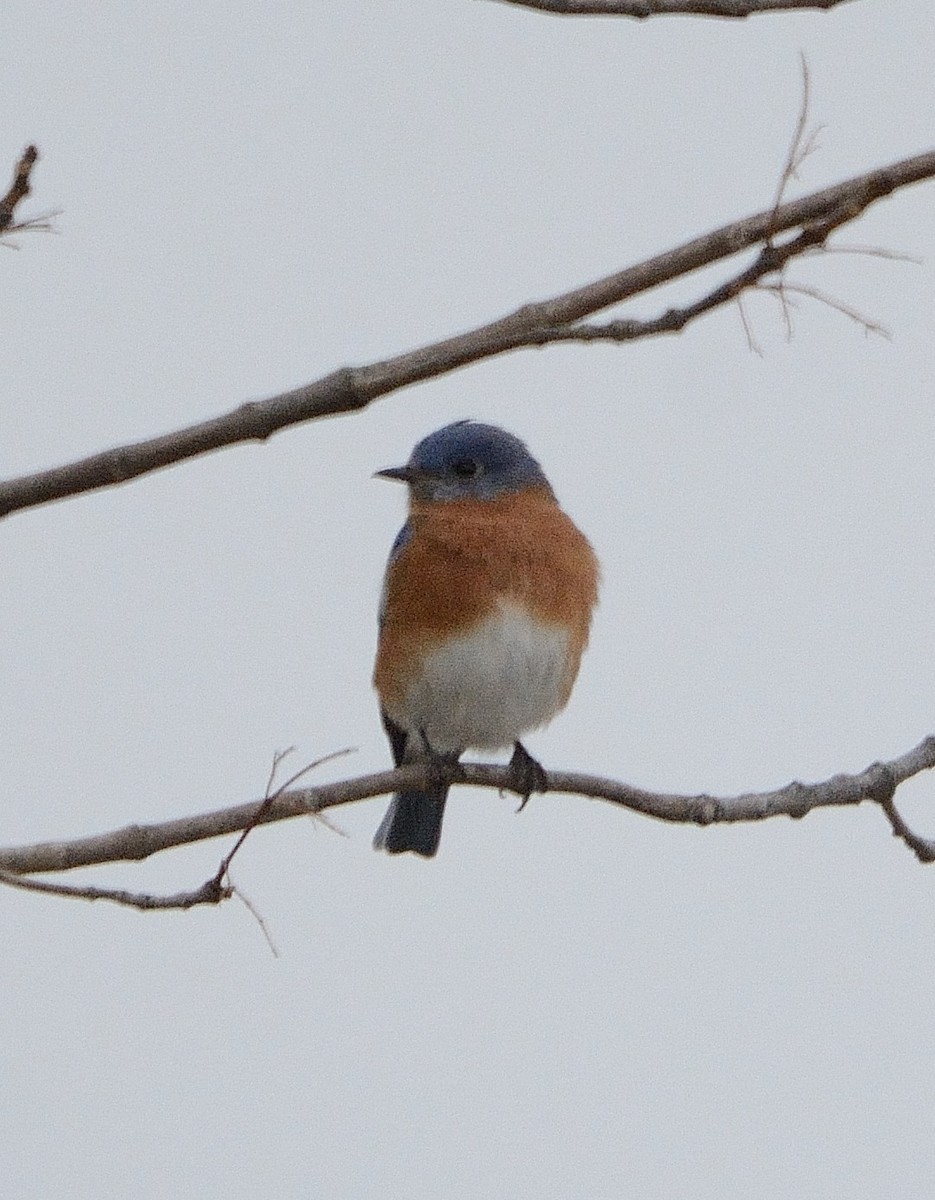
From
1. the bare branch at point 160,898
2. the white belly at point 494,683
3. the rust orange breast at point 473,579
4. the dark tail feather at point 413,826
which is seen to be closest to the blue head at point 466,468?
the rust orange breast at point 473,579

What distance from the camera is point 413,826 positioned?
7711 millimetres

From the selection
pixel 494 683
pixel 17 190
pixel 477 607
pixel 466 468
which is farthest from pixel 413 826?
pixel 17 190

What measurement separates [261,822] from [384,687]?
3.11m

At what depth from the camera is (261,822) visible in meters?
4.00

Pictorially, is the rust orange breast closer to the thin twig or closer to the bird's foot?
the bird's foot

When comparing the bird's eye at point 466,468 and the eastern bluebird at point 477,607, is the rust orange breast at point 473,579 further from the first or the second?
the bird's eye at point 466,468

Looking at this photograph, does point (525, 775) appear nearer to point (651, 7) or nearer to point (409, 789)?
point (409, 789)

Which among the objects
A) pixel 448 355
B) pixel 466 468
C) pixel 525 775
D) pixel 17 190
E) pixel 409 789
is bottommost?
pixel 525 775

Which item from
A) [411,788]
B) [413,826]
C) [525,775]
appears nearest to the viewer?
[411,788]

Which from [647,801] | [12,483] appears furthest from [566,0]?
[647,801]

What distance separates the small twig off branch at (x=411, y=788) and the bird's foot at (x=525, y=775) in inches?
10.3

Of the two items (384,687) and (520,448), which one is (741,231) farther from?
(520,448)

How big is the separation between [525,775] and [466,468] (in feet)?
6.11

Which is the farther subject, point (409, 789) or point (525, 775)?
point (525, 775)
